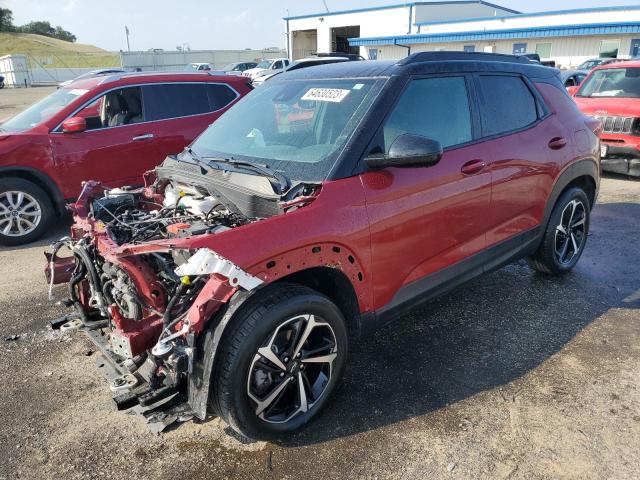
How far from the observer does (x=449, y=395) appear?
3146 mm

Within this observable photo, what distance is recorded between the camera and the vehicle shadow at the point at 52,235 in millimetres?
6094

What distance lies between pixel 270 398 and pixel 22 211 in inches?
194

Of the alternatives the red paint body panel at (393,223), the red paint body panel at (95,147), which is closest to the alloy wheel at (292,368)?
the red paint body panel at (393,223)

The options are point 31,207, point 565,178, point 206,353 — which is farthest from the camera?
point 31,207

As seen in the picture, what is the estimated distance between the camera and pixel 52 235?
257 inches

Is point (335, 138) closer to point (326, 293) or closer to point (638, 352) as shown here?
point (326, 293)

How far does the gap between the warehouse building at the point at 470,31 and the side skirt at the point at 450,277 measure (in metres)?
18.3

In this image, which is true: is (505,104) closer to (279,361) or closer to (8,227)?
(279,361)

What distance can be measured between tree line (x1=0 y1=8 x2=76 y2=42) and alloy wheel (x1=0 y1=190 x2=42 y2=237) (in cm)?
10118

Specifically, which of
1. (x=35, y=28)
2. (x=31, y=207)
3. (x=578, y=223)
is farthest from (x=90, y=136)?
(x=35, y=28)

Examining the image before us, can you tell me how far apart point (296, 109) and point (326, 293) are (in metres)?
1.32

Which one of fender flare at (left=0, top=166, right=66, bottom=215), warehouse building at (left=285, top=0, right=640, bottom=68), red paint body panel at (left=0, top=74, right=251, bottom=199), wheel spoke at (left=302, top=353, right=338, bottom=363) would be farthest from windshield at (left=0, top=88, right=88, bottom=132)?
warehouse building at (left=285, top=0, right=640, bottom=68)

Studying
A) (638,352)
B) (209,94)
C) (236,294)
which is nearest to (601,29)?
(209,94)

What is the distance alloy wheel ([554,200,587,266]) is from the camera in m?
4.68
